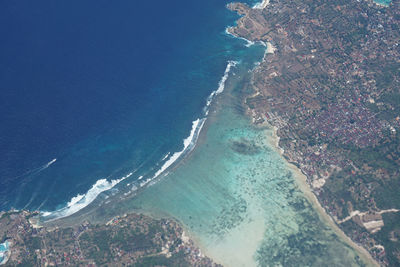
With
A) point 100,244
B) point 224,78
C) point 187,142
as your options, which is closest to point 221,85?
point 224,78

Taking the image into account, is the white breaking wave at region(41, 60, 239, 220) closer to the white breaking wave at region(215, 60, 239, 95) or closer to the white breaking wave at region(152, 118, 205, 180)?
the white breaking wave at region(152, 118, 205, 180)

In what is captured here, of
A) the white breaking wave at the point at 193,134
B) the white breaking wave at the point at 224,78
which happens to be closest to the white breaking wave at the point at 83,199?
the white breaking wave at the point at 193,134

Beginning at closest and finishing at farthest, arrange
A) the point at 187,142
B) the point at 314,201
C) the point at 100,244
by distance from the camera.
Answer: the point at 100,244 → the point at 314,201 → the point at 187,142

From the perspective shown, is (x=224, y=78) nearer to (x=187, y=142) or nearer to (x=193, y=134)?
(x=193, y=134)

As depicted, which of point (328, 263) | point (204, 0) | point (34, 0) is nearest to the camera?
point (328, 263)

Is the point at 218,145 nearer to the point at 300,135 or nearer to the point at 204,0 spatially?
the point at 300,135

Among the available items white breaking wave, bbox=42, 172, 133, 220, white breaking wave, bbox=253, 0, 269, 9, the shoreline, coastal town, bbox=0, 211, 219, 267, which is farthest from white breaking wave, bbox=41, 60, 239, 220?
white breaking wave, bbox=253, 0, 269, 9

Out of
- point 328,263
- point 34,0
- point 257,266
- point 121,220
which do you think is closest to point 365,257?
point 328,263
